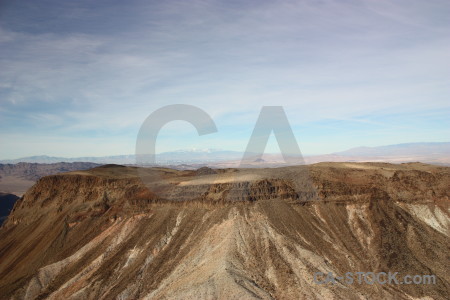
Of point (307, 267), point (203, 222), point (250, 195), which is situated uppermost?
point (250, 195)

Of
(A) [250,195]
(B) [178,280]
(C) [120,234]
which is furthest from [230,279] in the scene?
(C) [120,234]

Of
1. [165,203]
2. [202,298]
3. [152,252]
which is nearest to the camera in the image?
[202,298]

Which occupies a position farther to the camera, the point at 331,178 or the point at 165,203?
the point at 331,178

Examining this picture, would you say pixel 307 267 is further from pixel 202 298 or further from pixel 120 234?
pixel 120 234

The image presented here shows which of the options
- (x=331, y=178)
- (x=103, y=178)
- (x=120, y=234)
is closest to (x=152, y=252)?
(x=120, y=234)

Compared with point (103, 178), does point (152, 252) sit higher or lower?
lower

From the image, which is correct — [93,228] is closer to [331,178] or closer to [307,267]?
[307,267]

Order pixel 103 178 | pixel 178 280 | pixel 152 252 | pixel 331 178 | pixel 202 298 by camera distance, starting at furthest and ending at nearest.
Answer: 1. pixel 103 178
2. pixel 331 178
3. pixel 152 252
4. pixel 178 280
5. pixel 202 298
